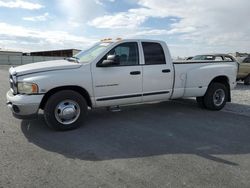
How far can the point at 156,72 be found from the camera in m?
6.73

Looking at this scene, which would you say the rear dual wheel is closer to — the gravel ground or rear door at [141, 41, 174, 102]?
the gravel ground

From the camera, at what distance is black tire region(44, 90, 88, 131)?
5445 mm

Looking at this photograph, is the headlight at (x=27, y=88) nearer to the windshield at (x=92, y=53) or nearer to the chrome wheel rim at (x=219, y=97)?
the windshield at (x=92, y=53)

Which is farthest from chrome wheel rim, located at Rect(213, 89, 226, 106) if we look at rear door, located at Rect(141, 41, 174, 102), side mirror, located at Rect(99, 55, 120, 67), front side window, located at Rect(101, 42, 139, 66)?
side mirror, located at Rect(99, 55, 120, 67)

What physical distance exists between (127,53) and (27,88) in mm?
2451

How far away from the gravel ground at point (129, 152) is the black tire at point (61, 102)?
18cm

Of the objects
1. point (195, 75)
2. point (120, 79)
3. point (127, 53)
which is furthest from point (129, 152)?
point (195, 75)

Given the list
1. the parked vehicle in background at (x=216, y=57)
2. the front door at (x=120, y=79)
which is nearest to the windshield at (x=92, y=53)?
the front door at (x=120, y=79)

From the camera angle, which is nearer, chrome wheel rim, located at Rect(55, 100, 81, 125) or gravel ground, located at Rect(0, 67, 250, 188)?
gravel ground, located at Rect(0, 67, 250, 188)

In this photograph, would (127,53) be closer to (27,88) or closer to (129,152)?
(27,88)

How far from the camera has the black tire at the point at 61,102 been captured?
545 centimetres

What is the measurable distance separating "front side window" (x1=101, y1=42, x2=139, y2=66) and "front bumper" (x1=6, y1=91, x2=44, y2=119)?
6.25 ft

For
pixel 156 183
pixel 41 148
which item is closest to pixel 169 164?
pixel 156 183

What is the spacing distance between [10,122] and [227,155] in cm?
462
